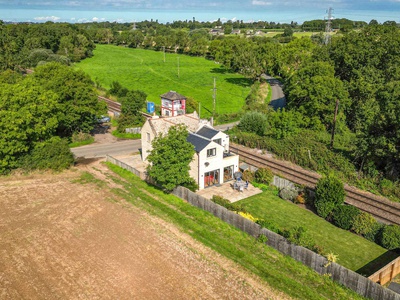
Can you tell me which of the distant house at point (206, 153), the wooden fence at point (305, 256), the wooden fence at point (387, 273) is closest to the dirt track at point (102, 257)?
the wooden fence at point (305, 256)

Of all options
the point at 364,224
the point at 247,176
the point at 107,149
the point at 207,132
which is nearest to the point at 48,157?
the point at 107,149

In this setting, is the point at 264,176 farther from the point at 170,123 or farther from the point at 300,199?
the point at 170,123

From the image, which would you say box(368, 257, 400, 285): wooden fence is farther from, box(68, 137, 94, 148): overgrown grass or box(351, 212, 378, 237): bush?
box(68, 137, 94, 148): overgrown grass

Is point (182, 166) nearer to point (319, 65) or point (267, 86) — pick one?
point (319, 65)

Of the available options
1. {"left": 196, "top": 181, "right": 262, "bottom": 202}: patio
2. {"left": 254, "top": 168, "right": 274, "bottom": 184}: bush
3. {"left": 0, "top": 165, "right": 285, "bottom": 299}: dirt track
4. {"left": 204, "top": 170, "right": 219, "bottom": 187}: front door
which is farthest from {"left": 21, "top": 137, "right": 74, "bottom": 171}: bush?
{"left": 254, "top": 168, "right": 274, "bottom": 184}: bush

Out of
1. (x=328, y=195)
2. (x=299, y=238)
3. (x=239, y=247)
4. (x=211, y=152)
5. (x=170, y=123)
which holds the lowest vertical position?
(x=239, y=247)
